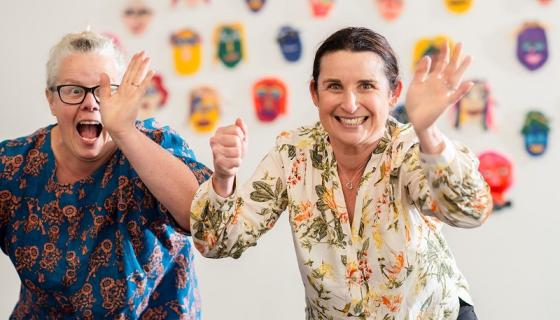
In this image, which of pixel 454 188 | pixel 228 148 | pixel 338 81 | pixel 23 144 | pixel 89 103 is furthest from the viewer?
pixel 23 144

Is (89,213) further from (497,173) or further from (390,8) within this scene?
(497,173)

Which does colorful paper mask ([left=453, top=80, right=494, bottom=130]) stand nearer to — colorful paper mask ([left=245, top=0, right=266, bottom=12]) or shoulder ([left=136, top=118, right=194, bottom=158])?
colorful paper mask ([left=245, top=0, right=266, bottom=12])

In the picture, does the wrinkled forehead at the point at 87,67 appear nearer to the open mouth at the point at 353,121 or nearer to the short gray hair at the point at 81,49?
the short gray hair at the point at 81,49

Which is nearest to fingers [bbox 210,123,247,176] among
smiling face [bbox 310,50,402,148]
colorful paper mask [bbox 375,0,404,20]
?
smiling face [bbox 310,50,402,148]

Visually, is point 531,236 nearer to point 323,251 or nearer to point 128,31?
point 323,251

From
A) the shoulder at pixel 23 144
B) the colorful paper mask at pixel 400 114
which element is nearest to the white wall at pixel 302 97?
the colorful paper mask at pixel 400 114

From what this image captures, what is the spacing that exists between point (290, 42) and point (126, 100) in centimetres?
90

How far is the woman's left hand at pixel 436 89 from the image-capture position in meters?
1.42

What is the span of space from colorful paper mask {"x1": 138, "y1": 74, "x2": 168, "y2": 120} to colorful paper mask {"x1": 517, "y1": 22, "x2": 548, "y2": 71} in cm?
110

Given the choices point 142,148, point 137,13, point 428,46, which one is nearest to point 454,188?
point 142,148

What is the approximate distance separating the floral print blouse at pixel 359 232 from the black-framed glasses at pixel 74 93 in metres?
0.43

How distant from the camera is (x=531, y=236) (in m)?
2.57

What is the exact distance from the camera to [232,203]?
5.31 ft

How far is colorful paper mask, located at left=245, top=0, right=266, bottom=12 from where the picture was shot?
254 cm
